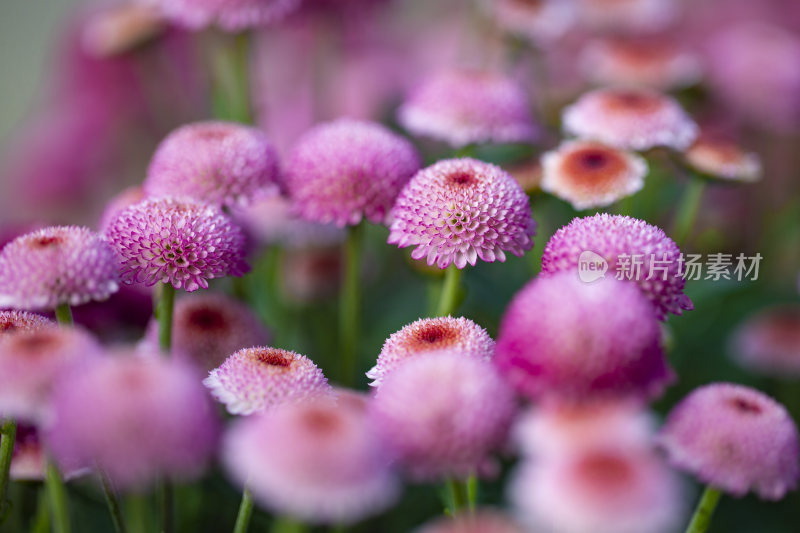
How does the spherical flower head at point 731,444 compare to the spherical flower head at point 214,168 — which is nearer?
the spherical flower head at point 731,444

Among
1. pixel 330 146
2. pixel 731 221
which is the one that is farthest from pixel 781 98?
pixel 330 146

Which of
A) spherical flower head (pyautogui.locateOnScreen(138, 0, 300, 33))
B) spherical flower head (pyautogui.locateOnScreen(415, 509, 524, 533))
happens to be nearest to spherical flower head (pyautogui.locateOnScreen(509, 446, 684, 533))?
spherical flower head (pyautogui.locateOnScreen(415, 509, 524, 533))

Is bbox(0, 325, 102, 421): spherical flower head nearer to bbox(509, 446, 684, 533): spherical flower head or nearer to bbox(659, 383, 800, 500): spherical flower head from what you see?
bbox(509, 446, 684, 533): spherical flower head

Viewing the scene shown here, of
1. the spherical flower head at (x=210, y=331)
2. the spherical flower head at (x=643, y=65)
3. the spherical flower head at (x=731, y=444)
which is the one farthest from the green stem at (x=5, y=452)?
the spherical flower head at (x=643, y=65)

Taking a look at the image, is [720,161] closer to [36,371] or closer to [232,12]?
[232,12]

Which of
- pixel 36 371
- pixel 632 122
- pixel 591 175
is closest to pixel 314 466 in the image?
pixel 36 371

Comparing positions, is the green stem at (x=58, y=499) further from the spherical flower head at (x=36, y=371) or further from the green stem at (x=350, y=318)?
the green stem at (x=350, y=318)

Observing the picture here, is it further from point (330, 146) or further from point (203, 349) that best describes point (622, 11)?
point (203, 349)
